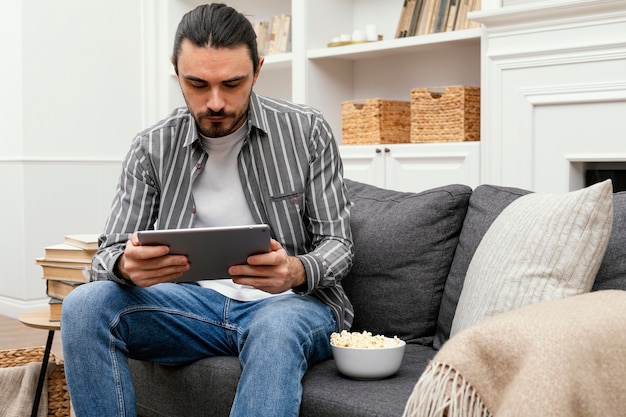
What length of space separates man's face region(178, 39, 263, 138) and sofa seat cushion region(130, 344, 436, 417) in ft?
1.78

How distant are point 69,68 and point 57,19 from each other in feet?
0.88

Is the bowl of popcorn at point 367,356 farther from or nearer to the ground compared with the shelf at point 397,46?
nearer to the ground

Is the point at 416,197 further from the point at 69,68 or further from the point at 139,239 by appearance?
the point at 69,68

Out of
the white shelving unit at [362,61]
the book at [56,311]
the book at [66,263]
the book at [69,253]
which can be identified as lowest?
the book at [56,311]

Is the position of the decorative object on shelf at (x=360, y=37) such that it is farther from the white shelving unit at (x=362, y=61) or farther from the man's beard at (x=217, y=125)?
the man's beard at (x=217, y=125)

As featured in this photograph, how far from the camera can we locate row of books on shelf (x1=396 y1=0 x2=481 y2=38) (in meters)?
3.59

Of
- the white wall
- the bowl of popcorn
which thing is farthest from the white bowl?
the white wall

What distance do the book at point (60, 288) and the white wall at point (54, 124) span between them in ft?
7.63

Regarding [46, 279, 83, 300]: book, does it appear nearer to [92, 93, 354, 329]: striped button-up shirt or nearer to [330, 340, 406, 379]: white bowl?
[92, 93, 354, 329]: striped button-up shirt

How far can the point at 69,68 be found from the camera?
4707 millimetres

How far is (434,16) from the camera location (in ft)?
12.2

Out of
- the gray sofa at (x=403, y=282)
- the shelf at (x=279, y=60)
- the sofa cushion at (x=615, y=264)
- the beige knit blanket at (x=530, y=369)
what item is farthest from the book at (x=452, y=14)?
the beige knit blanket at (x=530, y=369)

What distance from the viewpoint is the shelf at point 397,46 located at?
3516 millimetres

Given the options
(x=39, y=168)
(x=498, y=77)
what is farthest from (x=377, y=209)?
(x=39, y=168)
